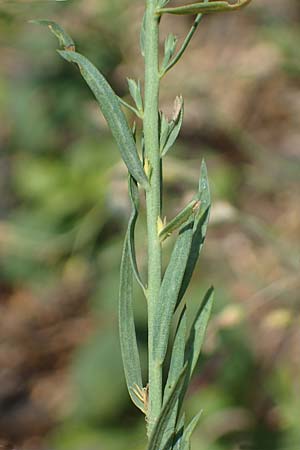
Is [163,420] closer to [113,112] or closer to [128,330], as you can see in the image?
[128,330]

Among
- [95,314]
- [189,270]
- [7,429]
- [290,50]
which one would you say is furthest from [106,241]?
[189,270]

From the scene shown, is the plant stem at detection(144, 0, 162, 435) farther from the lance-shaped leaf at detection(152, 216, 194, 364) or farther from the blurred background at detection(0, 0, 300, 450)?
the blurred background at detection(0, 0, 300, 450)

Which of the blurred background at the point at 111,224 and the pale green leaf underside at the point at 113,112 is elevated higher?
the blurred background at the point at 111,224

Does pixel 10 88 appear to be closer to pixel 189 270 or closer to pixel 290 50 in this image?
pixel 290 50

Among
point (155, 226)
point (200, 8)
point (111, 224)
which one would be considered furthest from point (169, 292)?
point (111, 224)

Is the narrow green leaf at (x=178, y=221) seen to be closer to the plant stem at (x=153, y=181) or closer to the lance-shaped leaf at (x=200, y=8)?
the plant stem at (x=153, y=181)

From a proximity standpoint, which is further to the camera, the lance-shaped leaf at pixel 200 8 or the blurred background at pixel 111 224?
the blurred background at pixel 111 224

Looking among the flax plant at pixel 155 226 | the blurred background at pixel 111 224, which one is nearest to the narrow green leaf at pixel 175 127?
the flax plant at pixel 155 226

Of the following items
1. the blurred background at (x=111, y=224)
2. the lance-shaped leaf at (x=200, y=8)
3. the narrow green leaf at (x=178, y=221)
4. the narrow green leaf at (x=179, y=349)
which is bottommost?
the narrow green leaf at (x=179, y=349)
